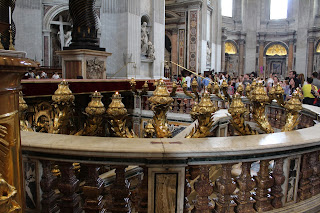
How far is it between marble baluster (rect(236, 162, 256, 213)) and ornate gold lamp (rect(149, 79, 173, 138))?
0.76 m

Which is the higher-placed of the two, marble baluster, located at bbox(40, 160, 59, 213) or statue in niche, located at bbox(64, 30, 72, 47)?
statue in niche, located at bbox(64, 30, 72, 47)

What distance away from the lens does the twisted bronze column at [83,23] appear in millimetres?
8227

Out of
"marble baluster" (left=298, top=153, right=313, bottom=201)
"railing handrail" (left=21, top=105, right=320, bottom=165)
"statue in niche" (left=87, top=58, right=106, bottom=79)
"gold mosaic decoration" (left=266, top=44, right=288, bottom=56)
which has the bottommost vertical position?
"marble baluster" (left=298, top=153, right=313, bottom=201)

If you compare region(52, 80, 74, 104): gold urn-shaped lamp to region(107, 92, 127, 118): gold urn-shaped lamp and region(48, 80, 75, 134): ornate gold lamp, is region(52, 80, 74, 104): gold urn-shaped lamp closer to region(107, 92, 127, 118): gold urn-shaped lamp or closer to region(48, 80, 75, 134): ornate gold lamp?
region(48, 80, 75, 134): ornate gold lamp

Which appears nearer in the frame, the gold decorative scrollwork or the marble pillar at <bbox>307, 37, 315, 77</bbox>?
the gold decorative scrollwork

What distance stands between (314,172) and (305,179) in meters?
0.11

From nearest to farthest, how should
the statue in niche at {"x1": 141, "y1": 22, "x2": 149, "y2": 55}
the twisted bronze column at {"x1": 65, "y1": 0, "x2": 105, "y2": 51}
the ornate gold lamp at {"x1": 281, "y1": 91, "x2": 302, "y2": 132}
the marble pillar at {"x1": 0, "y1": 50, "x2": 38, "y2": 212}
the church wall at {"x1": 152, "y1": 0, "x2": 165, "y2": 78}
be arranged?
the marble pillar at {"x1": 0, "y1": 50, "x2": 38, "y2": 212} → the ornate gold lamp at {"x1": 281, "y1": 91, "x2": 302, "y2": 132} → the twisted bronze column at {"x1": 65, "y1": 0, "x2": 105, "y2": 51} → the statue in niche at {"x1": 141, "y1": 22, "x2": 149, "y2": 55} → the church wall at {"x1": 152, "y1": 0, "x2": 165, "y2": 78}

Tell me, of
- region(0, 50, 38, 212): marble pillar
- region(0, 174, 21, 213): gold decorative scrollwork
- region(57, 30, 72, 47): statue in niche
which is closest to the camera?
region(0, 174, 21, 213): gold decorative scrollwork

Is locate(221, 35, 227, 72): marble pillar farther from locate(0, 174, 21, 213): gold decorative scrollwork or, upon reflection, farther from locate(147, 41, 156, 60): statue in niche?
locate(0, 174, 21, 213): gold decorative scrollwork

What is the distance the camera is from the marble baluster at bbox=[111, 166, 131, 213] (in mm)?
1859

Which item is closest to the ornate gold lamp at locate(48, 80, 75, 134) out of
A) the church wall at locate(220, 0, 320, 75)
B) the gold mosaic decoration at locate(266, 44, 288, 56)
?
the church wall at locate(220, 0, 320, 75)

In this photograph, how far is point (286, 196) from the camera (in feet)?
7.03

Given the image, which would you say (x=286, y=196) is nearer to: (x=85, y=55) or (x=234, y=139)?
(x=234, y=139)

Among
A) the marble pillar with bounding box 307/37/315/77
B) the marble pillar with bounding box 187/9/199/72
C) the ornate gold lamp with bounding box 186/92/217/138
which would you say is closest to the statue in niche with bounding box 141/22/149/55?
the marble pillar with bounding box 187/9/199/72
